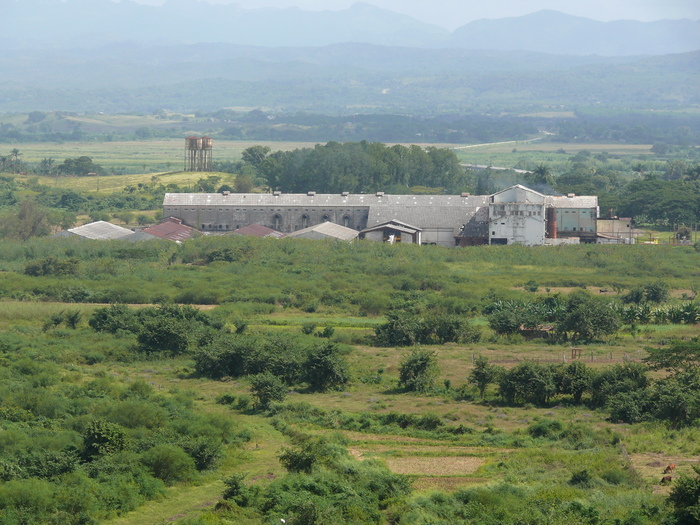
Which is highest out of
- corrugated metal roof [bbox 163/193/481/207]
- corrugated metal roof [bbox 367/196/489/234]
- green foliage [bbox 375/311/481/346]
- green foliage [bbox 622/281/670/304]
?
corrugated metal roof [bbox 163/193/481/207]

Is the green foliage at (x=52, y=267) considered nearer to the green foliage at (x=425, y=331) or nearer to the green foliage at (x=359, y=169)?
the green foliage at (x=425, y=331)

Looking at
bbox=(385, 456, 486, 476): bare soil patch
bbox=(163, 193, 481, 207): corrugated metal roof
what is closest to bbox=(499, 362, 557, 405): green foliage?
bbox=(385, 456, 486, 476): bare soil patch

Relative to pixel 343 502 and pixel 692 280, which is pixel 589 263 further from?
pixel 343 502

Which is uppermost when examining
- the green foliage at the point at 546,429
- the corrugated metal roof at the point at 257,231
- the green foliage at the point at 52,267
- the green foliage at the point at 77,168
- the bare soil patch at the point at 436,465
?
the green foliage at the point at 77,168

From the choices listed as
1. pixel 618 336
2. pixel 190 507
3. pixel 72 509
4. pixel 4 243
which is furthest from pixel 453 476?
pixel 4 243

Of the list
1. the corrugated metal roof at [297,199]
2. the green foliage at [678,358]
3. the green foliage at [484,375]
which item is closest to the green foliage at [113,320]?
the green foliage at [484,375]

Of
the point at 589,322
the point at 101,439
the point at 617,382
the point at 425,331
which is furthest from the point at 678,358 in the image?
the point at 101,439

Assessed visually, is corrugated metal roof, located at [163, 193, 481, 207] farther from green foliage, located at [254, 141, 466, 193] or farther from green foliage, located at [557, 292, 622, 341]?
green foliage, located at [557, 292, 622, 341]

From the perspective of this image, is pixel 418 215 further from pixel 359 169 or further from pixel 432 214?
pixel 359 169
